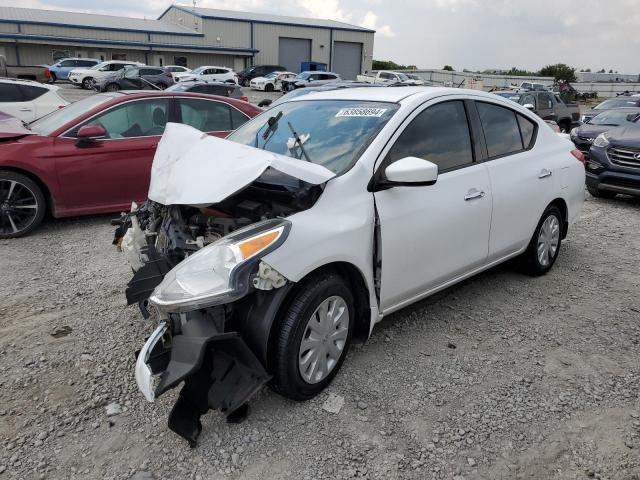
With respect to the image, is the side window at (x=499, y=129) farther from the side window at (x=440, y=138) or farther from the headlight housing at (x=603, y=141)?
the headlight housing at (x=603, y=141)

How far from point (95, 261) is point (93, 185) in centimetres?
126

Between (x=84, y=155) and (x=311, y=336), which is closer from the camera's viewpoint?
(x=311, y=336)

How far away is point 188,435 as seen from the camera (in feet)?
8.34

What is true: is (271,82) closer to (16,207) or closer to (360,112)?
(16,207)

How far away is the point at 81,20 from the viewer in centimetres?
4384

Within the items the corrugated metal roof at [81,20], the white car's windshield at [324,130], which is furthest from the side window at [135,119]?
the corrugated metal roof at [81,20]

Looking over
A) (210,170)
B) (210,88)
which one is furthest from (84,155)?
(210,88)

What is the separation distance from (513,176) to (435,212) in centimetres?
114

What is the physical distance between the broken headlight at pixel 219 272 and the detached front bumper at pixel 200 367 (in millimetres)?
138

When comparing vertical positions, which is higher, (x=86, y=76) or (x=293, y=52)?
(x=293, y=52)

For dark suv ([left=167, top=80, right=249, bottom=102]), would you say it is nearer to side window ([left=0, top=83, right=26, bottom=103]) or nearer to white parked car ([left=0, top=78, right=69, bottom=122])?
white parked car ([left=0, top=78, right=69, bottom=122])

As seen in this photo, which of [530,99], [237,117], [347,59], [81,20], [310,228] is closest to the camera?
[310,228]

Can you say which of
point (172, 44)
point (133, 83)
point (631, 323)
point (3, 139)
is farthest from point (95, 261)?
point (172, 44)

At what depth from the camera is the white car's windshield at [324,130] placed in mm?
3238
